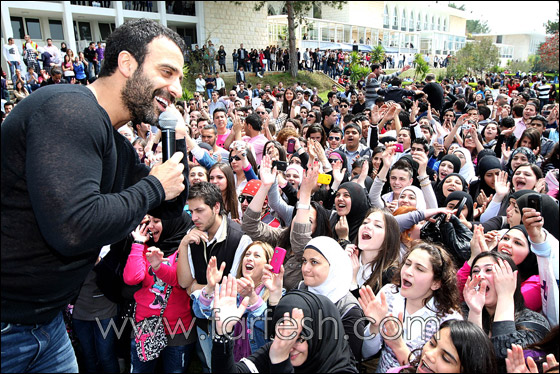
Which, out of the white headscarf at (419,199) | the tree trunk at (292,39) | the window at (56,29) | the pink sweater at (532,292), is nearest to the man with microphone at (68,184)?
the pink sweater at (532,292)

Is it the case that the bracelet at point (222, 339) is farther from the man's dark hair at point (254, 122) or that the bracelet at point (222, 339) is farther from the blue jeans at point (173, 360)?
the man's dark hair at point (254, 122)

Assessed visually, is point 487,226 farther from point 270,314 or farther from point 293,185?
point 270,314

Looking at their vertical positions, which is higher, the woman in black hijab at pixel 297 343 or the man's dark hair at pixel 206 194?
the man's dark hair at pixel 206 194

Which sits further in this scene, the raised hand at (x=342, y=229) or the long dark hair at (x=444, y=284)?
the raised hand at (x=342, y=229)

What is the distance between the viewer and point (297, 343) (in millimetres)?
2049

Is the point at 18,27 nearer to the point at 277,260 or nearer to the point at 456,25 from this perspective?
the point at 277,260

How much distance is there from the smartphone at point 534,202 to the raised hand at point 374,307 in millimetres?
1422

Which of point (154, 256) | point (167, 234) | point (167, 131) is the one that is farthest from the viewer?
point (167, 234)

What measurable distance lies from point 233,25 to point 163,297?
2959 cm

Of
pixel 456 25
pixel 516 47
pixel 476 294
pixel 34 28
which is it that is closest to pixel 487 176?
pixel 476 294

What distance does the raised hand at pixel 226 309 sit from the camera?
6.41 feet

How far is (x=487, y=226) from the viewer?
3689 millimetres

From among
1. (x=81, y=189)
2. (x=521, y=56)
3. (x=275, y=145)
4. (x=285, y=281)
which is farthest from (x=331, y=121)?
(x=521, y=56)

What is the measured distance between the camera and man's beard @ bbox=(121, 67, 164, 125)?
1540 millimetres
